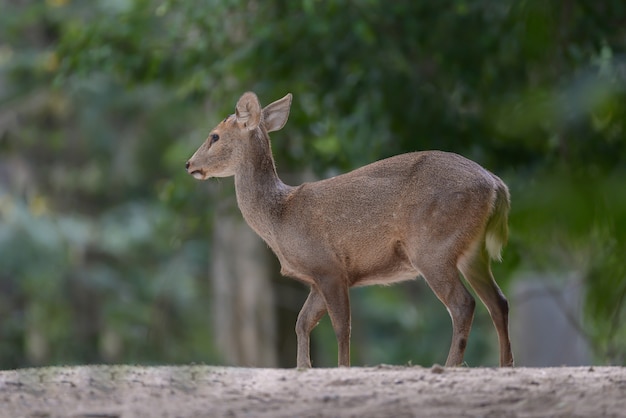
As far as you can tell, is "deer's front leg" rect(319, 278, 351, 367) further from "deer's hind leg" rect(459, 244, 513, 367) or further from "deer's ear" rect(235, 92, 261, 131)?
"deer's ear" rect(235, 92, 261, 131)

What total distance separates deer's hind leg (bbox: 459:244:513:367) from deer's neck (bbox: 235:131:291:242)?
3.84 ft

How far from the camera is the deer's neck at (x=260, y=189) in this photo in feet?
21.6

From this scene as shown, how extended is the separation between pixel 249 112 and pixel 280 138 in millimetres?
5093

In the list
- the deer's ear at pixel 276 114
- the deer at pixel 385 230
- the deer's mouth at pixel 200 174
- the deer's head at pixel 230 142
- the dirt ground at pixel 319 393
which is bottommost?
the dirt ground at pixel 319 393

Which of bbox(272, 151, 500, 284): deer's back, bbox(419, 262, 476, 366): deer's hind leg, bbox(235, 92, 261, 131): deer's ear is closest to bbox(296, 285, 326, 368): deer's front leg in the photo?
bbox(272, 151, 500, 284): deer's back

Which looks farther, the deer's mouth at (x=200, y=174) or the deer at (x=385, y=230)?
the deer's mouth at (x=200, y=174)

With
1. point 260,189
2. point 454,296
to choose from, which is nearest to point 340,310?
point 454,296

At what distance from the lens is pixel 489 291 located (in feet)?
20.1

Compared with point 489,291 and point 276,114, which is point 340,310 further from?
point 276,114

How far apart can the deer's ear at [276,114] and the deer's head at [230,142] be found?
2 cm

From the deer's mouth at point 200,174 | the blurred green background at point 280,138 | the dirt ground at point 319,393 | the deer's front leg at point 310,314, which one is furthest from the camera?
the deer's mouth at point 200,174

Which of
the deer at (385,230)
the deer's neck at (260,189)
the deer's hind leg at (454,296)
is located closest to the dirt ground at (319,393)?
the deer's hind leg at (454,296)

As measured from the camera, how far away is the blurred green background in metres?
1.83

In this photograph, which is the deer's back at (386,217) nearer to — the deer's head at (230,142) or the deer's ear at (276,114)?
the deer's head at (230,142)
